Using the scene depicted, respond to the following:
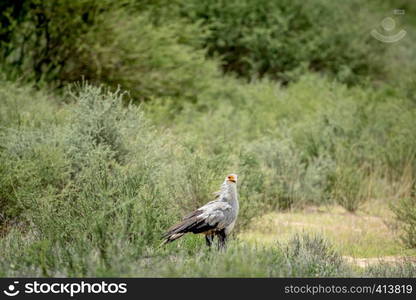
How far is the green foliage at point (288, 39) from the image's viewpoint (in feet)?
74.3

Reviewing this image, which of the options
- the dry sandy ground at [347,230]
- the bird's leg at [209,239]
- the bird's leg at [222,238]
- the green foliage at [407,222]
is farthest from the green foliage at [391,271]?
the green foliage at [407,222]

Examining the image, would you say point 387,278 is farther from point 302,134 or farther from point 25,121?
point 302,134

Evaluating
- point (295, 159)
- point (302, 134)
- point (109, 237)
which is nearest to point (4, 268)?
point (109, 237)

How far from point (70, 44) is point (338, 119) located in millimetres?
6139

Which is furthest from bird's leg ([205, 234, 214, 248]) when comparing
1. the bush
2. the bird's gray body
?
the bush

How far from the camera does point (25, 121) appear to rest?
11133 mm

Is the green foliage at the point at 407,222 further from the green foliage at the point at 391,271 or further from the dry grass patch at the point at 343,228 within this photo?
the green foliage at the point at 391,271

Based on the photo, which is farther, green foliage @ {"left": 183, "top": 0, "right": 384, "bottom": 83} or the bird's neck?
green foliage @ {"left": 183, "top": 0, "right": 384, "bottom": 83}

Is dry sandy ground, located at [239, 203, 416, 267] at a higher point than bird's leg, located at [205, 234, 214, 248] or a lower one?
lower

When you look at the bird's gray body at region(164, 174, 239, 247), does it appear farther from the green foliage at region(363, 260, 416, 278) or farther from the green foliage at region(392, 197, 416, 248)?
the green foliage at region(392, 197, 416, 248)

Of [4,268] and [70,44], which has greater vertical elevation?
[70,44]

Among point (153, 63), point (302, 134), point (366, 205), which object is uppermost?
point (153, 63)

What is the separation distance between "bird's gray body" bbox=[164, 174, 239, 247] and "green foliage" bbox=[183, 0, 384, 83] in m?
14.7

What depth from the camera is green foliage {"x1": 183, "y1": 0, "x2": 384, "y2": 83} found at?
74.3ft
